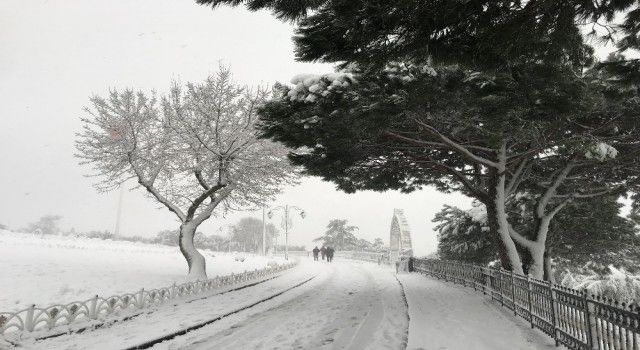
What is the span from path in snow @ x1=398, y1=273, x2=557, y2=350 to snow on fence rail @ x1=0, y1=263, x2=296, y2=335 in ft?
23.8

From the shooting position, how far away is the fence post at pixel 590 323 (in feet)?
17.2

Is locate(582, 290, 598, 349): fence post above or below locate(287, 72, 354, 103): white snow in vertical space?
below

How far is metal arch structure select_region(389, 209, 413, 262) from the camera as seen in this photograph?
29844mm

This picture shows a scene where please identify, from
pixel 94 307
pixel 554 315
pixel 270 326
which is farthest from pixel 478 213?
pixel 94 307

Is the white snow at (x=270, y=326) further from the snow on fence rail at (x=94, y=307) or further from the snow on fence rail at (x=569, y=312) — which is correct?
the snow on fence rail at (x=569, y=312)

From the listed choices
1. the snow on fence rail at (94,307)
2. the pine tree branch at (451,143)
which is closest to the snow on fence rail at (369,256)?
the snow on fence rail at (94,307)

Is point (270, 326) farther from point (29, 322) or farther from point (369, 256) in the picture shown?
point (369, 256)

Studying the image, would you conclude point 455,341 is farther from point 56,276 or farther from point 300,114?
point 56,276

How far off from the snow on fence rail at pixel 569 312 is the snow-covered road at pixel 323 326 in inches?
14.2

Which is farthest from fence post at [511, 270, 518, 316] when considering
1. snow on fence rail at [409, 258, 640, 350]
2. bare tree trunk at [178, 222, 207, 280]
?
bare tree trunk at [178, 222, 207, 280]

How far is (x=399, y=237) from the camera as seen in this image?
33.0 m

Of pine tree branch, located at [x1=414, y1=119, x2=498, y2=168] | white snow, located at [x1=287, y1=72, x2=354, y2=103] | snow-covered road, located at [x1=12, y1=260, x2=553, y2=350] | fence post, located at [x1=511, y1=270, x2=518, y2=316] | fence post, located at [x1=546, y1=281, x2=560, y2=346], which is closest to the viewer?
fence post, located at [x1=546, y1=281, x2=560, y2=346]

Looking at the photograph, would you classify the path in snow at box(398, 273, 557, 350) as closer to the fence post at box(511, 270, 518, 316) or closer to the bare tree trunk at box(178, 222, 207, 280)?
the fence post at box(511, 270, 518, 316)

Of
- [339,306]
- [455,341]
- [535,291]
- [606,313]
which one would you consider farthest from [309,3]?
[339,306]
